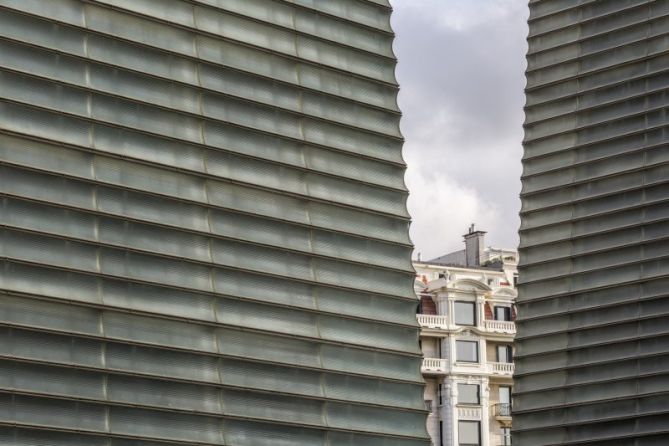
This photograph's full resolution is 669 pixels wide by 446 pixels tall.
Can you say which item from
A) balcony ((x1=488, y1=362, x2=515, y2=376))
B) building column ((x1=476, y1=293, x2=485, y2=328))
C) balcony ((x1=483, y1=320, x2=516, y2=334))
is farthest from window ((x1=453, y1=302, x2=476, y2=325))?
balcony ((x1=488, y1=362, x2=515, y2=376))

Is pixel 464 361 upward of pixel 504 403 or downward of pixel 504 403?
upward

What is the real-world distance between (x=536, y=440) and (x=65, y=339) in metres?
17.0

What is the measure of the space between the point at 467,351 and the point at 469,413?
377cm

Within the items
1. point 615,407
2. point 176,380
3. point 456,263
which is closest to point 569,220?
point 615,407

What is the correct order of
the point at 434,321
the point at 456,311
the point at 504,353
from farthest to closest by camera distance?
the point at 504,353, the point at 456,311, the point at 434,321

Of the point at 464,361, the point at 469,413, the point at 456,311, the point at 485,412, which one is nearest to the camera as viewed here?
the point at 464,361

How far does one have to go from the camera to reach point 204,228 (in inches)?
1527

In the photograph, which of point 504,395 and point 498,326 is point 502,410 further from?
point 498,326

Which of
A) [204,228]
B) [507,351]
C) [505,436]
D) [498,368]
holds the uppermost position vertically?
[507,351]

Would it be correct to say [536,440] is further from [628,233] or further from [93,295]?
[93,295]

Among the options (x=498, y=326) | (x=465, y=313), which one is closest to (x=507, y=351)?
(x=498, y=326)

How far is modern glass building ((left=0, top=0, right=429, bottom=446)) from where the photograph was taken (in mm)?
35375

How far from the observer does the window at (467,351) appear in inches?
3713

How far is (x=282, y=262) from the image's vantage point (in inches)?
1592
